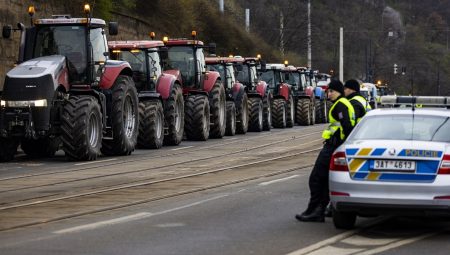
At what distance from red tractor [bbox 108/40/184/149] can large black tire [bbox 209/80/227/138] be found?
3630mm

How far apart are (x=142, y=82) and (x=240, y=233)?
17.5 metres

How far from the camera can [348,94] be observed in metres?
13.8

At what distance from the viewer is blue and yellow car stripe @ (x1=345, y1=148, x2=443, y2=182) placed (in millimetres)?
11578

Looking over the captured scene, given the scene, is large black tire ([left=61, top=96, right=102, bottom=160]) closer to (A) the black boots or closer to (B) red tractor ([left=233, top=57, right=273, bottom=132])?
(A) the black boots

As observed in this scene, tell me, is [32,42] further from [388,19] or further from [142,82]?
[388,19]

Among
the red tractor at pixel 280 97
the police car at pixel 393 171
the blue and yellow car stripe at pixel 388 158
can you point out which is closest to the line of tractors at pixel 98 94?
the red tractor at pixel 280 97

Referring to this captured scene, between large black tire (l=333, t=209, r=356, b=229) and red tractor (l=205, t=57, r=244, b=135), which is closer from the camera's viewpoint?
large black tire (l=333, t=209, r=356, b=229)

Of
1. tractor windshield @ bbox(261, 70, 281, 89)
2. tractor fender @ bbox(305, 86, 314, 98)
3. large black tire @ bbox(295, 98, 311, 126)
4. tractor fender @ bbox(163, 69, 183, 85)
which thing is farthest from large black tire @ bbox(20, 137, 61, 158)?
tractor fender @ bbox(305, 86, 314, 98)

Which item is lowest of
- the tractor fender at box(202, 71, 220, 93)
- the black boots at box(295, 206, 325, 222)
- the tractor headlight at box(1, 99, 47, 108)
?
the tractor fender at box(202, 71, 220, 93)

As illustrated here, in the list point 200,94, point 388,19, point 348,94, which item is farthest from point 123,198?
point 388,19

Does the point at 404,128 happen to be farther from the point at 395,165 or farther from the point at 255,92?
the point at 255,92

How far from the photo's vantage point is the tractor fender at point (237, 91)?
3778 cm

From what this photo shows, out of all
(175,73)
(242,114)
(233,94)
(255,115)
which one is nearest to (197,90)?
(175,73)

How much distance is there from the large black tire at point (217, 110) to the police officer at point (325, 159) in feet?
67.7
